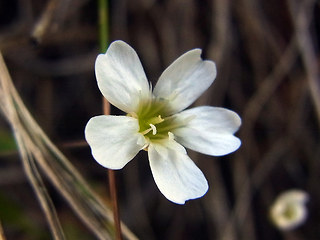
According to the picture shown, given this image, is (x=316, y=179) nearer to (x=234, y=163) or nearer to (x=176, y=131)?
(x=234, y=163)

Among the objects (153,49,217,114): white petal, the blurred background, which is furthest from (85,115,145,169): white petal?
the blurred background

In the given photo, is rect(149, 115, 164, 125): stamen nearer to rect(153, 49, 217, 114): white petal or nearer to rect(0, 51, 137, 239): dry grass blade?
rect(153, 49, 217, 114): white petal

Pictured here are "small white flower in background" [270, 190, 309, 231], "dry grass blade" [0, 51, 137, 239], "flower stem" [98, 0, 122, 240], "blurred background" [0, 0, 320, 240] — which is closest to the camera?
"flower stem" [98, 0, 122, 240]

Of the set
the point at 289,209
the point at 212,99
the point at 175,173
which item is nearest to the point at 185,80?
the point at 175,173

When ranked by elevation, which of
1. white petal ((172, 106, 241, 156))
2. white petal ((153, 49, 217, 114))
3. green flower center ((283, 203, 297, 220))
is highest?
white petal ((153, 49, 217, 114))

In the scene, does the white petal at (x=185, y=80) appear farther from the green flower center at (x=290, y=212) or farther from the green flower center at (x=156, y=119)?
the green flower center at (x=290, y=212)

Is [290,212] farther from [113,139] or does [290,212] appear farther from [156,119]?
Result: [113,139]

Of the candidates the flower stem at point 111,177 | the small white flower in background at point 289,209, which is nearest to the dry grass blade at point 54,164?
the flower stem at point 111,177
